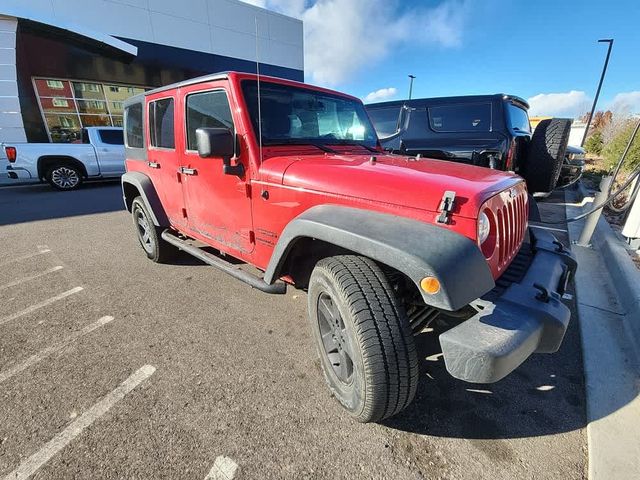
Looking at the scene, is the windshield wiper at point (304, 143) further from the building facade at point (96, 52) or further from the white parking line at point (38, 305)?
the building facade at point (96, 52)

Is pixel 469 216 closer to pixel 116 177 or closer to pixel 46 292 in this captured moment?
pixel 46 292

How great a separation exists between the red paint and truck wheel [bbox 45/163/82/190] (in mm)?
8147

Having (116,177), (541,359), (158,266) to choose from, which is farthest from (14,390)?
(116,177)

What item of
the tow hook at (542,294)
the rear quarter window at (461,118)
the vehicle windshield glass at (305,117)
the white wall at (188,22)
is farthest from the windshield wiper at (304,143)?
the white wall at (188,22)

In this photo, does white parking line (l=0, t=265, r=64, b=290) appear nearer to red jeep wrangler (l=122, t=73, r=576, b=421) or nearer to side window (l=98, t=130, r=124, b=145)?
red jeep wrangler (l=122, t=73, r=576, b=421)

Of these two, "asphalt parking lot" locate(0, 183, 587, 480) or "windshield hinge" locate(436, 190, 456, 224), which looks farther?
"asphalt parking lot" locate(0, 183, 587, 480)

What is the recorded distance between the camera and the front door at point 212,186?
247cm

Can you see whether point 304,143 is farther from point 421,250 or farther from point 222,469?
point 222,469

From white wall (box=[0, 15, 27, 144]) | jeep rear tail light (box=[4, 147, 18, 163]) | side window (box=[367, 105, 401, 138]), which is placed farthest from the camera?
white wall (box=[0, 15, 27, 144])

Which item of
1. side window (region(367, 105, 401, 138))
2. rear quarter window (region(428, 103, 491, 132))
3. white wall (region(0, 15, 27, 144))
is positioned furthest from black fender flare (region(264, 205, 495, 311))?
white wall (region(0, 15, 27, 144))

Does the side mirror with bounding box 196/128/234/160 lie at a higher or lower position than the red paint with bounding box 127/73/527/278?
higher

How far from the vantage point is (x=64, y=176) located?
30.4ft

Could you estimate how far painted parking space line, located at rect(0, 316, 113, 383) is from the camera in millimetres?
2206

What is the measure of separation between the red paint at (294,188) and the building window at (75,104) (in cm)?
1430
